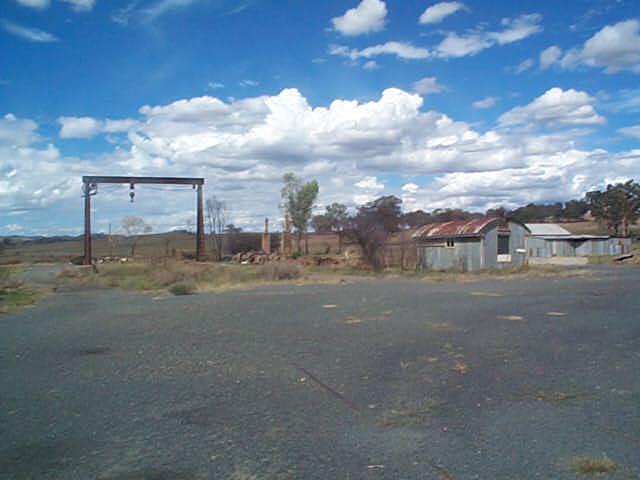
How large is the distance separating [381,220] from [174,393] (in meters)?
31.7

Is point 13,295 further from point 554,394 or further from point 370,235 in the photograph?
point 554,394

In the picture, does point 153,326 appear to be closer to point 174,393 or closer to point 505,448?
point 174,393

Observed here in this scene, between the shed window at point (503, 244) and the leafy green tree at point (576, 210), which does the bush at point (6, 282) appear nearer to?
the shed window at point (503, 244)

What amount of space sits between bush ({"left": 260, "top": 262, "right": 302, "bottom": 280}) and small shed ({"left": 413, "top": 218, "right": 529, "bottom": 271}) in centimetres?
1018

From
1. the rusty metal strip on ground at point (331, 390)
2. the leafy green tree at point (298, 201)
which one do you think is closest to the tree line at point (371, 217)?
the leafy green tree at point (298, 201)

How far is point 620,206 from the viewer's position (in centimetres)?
7306

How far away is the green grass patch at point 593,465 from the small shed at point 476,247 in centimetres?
2996

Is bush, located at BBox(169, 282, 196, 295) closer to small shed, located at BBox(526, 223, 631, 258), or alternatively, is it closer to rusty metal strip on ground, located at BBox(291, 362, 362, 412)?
rusty metal strip on ground, located at BBox(291, 362, 362, 412)

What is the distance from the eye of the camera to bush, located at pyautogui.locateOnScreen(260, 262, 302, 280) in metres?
29.0

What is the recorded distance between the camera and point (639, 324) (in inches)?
462

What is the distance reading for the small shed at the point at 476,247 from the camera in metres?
33.9

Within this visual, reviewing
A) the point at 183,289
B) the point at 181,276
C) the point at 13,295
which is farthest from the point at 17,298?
the point at 181,276

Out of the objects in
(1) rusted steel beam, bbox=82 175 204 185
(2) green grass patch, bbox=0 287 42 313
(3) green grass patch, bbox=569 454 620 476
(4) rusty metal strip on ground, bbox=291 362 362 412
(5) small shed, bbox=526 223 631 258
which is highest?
(1) rusted steel beam, bbox=82 175 204 185

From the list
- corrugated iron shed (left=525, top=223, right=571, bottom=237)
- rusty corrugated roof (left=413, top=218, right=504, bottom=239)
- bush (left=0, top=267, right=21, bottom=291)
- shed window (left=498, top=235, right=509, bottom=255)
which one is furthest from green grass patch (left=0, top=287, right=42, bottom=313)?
corrugated iron shed (left=525, top=223, right=571, bottom=237)
